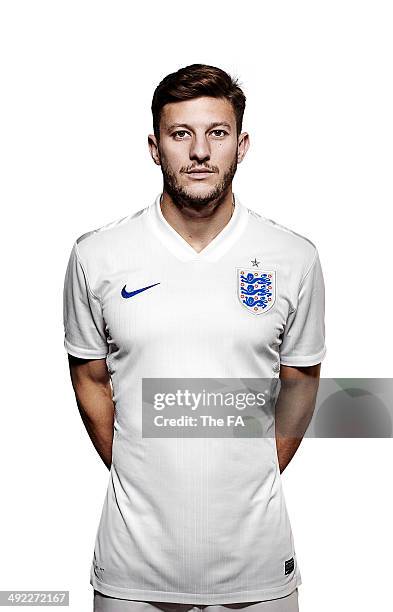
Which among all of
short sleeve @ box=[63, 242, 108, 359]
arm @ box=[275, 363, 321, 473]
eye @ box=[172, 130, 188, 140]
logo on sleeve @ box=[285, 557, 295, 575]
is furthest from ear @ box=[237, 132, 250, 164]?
logo on sleeve @ box=[285, 557, 295, 575]

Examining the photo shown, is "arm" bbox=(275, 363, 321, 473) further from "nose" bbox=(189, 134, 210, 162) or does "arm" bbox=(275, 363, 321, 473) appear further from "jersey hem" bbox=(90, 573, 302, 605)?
"nose" bbox=(189, 134, 210, 162)

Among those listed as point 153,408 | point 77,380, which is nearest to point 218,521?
point 153,408

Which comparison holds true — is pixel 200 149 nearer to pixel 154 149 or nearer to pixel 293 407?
pixel 154 149

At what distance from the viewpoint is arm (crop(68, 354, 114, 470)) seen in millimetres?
4375

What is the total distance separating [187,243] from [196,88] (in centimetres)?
53

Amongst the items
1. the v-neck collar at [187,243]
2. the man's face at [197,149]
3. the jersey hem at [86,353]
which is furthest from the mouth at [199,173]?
the jersey hem at [86,353]

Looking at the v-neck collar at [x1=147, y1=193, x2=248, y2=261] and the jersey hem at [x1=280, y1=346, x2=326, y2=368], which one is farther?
the jersey hem at [x1=280, y1=346, x2=326, y2=368]

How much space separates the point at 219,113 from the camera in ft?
13.5

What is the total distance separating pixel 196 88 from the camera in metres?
4.11

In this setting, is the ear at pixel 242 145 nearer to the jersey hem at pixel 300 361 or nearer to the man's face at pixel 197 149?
the man's face at pixel 197 149

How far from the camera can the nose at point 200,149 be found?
404 cm

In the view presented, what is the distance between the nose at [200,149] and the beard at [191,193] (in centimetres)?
10

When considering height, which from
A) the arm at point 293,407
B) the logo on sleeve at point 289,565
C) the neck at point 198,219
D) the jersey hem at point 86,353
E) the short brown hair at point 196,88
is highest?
the short brown hair at point 196,88

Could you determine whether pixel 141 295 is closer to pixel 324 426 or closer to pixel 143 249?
pixel 143 249
